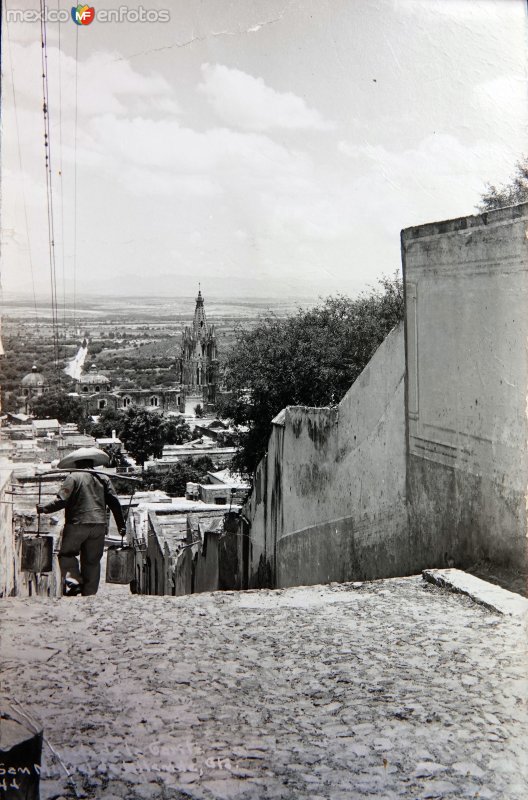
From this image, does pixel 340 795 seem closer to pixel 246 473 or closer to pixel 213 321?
pixel 246 473

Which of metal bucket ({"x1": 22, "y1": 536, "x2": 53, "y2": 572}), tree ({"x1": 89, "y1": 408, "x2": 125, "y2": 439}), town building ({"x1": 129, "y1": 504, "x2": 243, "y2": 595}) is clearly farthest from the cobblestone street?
tree ({"x1": 89, "y1": 408, "x2": 125, "y2": 439})

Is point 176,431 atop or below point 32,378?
below

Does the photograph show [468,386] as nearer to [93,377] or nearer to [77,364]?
[77,364]

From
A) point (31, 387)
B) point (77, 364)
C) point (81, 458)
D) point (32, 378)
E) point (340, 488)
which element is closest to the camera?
point (81, 458)

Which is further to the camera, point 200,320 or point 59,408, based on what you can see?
point 200,320

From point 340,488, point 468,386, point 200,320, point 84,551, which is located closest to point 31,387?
point 340,488

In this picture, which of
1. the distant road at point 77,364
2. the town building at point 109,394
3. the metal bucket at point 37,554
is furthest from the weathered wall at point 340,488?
the distant road at point 77,364

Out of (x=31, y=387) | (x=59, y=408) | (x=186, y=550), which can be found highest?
(x=31, y=387)
